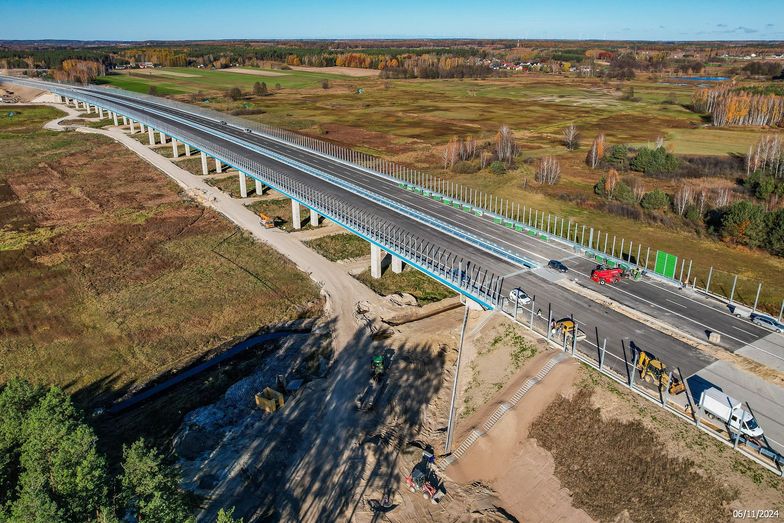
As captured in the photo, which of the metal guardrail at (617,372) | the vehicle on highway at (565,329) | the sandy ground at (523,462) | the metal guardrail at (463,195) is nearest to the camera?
the metal guardrail at (617,372)

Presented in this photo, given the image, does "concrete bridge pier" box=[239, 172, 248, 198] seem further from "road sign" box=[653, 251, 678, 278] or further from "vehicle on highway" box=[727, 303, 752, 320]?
"vehicle on highway" box=[727, 303, 752, 320]

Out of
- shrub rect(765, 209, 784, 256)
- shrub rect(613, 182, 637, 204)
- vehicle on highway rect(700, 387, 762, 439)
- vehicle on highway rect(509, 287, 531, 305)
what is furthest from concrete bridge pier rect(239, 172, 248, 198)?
vehicle on highway rect(700, 387, 762, 439)

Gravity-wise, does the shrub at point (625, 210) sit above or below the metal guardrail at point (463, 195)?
below

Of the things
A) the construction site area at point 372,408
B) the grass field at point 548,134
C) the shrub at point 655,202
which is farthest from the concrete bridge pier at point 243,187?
the shrub at point 655,202

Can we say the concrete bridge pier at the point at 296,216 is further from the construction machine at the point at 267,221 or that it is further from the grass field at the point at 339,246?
the grass field at the point at 339,246

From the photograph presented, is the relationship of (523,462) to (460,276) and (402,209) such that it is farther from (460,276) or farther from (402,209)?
Answer: (402,209)

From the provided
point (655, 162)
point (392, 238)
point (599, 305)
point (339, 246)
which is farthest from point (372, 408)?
point (655, 162)
